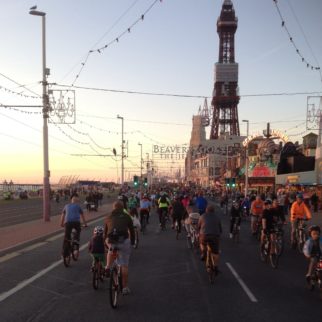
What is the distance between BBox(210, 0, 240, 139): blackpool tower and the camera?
412 ft

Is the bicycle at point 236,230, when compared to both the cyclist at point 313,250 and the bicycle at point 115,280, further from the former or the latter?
the bicycle at point 115,280

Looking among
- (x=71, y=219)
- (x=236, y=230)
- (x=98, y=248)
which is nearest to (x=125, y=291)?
(x=98, y=248)

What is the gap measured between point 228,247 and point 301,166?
3934 centimetres

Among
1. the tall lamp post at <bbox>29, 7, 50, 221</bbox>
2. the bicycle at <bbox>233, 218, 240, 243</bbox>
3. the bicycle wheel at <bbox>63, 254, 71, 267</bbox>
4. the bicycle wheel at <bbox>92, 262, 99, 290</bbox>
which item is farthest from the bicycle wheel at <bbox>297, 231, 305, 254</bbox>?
the tall lamp post at <bbox>29, 7, 50, 221</bbox>

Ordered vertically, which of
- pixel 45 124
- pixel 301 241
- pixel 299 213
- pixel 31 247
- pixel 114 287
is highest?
pixel 45 124

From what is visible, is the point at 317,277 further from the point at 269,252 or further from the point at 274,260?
the point at 269,252

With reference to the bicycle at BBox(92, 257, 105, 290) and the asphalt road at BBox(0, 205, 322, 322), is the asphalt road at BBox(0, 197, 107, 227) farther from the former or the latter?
the bicycle at BBox(92, 257, 105, 290)

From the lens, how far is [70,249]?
11422 millimetres

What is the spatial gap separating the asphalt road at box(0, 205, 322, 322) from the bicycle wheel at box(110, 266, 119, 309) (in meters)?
0.13

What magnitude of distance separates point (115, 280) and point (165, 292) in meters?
1.29

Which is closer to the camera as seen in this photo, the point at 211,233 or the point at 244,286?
the point at 244,286

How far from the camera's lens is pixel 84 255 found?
1335 centimetres

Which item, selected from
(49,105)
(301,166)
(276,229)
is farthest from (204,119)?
(276,229)

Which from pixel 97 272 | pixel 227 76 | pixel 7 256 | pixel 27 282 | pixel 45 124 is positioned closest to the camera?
pixel 97 272
